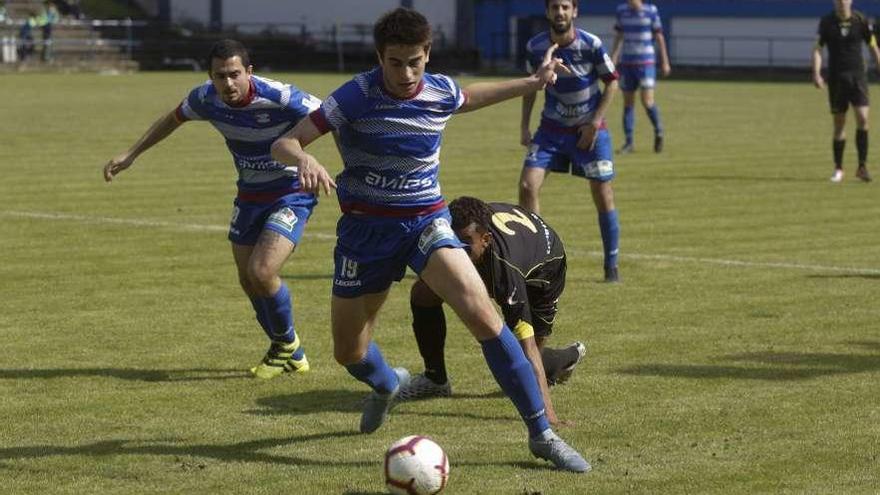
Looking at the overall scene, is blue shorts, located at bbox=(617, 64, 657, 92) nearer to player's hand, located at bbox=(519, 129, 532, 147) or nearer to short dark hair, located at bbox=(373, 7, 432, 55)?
player's hand, located at bbox=(519, 129, 532, 147)

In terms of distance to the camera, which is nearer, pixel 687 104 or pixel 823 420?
pixel 823 420

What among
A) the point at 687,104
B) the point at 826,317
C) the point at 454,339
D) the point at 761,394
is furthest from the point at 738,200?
the point at 687,104

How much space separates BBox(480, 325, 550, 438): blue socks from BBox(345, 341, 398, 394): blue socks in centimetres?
92

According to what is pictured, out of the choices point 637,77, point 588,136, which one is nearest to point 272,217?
point 588,136

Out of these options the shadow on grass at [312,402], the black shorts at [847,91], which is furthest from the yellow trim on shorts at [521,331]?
the black shorts at [847,91]

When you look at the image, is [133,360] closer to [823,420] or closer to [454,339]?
[454,339]

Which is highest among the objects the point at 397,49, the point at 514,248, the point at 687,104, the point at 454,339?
the point at 397,49

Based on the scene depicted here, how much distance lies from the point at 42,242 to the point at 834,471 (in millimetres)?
10240

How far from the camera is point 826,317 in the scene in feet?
39.9

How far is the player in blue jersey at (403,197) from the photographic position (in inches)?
303

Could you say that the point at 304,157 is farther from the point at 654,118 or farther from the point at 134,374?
the point at 654,118

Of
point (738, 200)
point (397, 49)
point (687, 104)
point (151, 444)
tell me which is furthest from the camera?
point (687, 104)

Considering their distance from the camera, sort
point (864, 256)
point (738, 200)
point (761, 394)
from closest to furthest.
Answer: point (761, 394)
point (864, 256)
point (738, 200)

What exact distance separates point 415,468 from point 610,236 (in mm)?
7010
